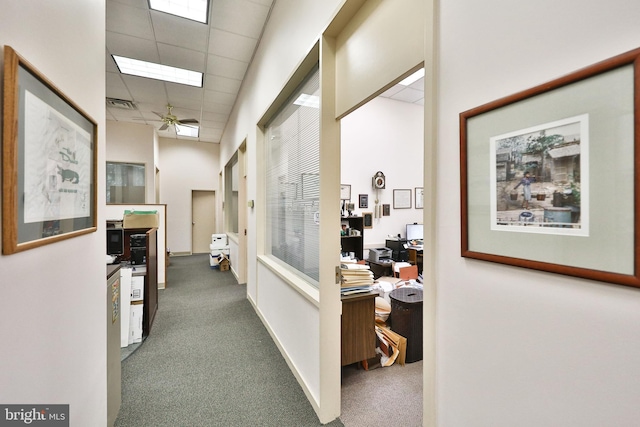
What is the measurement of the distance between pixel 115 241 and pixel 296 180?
7.89ft

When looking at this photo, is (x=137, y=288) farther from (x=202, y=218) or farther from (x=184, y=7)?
(x=202, y=218)

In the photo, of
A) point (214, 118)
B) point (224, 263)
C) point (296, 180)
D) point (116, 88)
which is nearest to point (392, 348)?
point (296, 180)

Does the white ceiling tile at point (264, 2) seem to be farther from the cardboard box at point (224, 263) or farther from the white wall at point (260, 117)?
the cardboard box at point (224, 263)

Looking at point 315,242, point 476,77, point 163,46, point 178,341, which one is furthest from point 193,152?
point 476,77

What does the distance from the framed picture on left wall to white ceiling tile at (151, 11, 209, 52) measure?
2.39 m

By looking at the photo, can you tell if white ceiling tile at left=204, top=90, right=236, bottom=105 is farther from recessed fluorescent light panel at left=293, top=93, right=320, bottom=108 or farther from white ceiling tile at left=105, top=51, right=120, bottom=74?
recessed fluorescent light panel at left=293, top=93, right=320, bottom=108

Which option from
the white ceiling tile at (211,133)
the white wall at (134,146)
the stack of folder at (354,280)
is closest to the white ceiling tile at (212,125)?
the white ceiling tile at (211,133)

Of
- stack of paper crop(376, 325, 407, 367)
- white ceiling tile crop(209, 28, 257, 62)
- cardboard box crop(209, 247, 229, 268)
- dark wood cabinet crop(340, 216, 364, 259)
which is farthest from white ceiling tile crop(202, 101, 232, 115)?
stack of paper crop(376, 325, 407, 367)

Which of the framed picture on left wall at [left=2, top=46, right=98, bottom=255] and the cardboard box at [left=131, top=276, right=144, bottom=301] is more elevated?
the framed picture on left wall at [left=2, top=46, right=98, bottom=255]

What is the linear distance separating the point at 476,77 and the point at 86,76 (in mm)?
1637

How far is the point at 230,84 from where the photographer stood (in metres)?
4.42

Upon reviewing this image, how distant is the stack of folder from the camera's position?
7.11ft

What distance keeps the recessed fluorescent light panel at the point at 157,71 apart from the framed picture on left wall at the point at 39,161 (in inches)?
133

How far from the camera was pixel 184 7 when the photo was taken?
268cm
